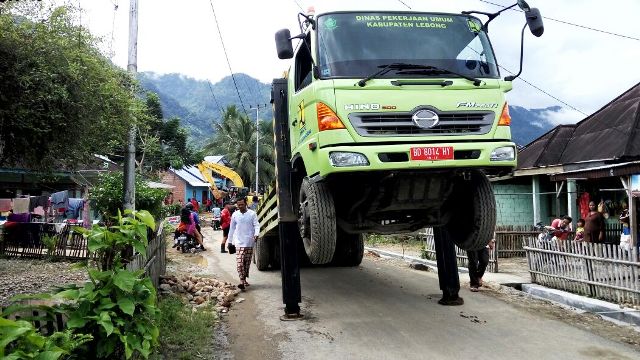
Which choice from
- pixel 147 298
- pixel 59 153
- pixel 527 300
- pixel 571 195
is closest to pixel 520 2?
pixel 147 298

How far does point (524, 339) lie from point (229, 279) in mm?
6365

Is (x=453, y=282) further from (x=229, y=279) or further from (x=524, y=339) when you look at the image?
(x=229, y=279)

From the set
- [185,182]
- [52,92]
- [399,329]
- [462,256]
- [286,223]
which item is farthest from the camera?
[185,182]

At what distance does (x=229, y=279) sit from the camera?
10.8m

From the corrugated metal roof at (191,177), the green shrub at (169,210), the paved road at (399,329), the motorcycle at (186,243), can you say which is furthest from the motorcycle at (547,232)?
the corrugated metal roof at (191,177)

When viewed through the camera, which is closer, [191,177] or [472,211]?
[472,211]

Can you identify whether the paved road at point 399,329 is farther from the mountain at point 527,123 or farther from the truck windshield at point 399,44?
the mountain at point 527,123

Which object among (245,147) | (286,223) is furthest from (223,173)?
(286,223)

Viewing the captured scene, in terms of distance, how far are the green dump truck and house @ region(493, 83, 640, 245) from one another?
648 centimetres

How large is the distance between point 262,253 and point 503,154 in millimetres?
7255

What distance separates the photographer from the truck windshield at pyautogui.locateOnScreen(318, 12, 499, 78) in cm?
546

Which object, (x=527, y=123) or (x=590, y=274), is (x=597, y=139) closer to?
(x=590, y=274)

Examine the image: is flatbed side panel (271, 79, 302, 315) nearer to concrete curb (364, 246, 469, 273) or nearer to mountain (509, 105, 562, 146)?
concrete curb (364, 246, 469, 273)

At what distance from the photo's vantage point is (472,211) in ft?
20.6
